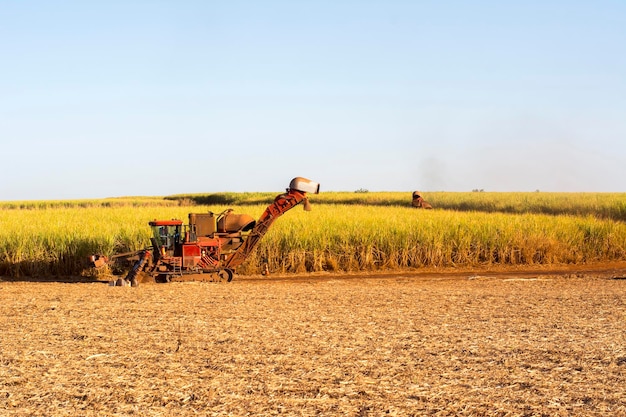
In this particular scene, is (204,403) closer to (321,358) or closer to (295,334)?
(321,358)

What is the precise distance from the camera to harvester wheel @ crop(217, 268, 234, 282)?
47.3 feet

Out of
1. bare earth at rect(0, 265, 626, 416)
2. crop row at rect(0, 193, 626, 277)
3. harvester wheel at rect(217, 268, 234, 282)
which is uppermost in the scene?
crop row at rect(0, 193, 626, 277)

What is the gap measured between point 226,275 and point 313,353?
23.1 feet

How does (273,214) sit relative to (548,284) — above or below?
above

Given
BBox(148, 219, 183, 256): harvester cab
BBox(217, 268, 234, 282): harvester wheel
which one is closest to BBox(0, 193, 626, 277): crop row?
BBox(217, 268, 234, 282): harvester wheel

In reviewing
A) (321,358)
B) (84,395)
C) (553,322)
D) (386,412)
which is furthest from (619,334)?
(84,395)

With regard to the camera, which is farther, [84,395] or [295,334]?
[295,334]

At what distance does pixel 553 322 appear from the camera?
Answer: 31.3 ft

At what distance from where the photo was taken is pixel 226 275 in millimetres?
14430

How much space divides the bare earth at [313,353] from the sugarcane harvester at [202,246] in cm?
102

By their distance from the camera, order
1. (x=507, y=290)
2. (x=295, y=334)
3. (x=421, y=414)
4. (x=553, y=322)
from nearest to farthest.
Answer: (x=421, y=414) < (x=295, y=334) < (x=553, y=322) < (x=507, y=290)

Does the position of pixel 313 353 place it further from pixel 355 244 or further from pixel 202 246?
pixel 355 244

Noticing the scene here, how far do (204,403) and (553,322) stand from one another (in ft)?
17.4

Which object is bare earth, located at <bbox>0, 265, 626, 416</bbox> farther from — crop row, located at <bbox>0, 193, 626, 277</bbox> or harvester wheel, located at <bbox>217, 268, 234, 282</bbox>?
crop row, located at <bbox>0, 193, 626, 277</bbox>
